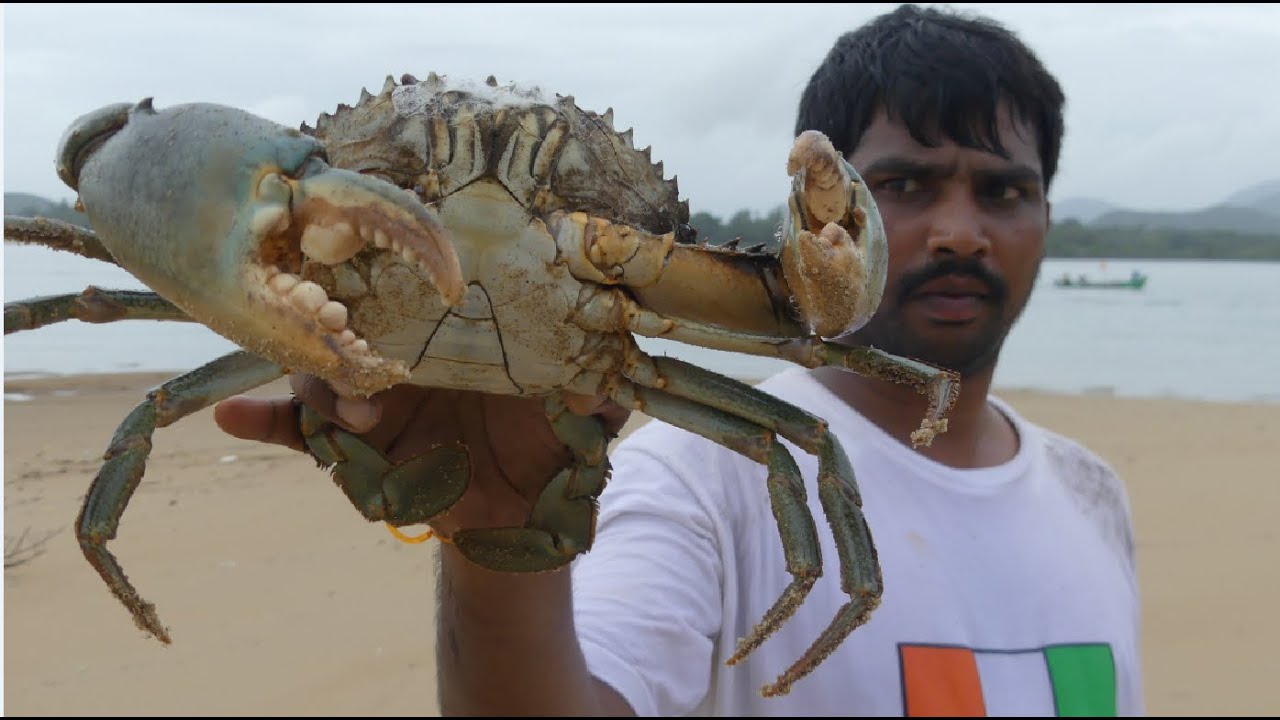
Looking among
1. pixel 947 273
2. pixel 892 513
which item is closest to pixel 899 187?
pixel 947 273

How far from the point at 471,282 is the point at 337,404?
30cm

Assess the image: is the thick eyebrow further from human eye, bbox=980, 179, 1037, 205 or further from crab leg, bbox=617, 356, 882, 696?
crab leg, bbox=617, 356, 882, 696

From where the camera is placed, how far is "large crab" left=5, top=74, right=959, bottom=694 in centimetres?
106

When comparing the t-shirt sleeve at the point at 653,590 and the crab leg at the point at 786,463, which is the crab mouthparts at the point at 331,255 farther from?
the t-shirt sleeve at the point at 653,590

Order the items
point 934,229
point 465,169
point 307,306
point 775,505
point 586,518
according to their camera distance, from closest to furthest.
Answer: point 307,306 < point 465,169 < point 775,505 < point 586,518 < point 934,229

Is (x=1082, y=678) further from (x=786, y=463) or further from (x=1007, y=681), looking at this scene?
(x=786, y=463)

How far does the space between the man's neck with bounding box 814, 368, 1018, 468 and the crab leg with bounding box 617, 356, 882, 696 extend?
0.77 meters

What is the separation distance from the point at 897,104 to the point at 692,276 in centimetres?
99

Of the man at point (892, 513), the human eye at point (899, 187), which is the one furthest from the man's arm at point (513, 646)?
the human eye at point (899, 187)

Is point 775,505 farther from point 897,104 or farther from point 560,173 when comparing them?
point 897,104

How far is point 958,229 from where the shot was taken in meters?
2.07

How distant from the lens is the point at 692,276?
139 cm

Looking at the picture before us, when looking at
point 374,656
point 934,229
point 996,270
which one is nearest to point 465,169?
point 934,229

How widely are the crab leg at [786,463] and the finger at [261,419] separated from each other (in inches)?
19.7
